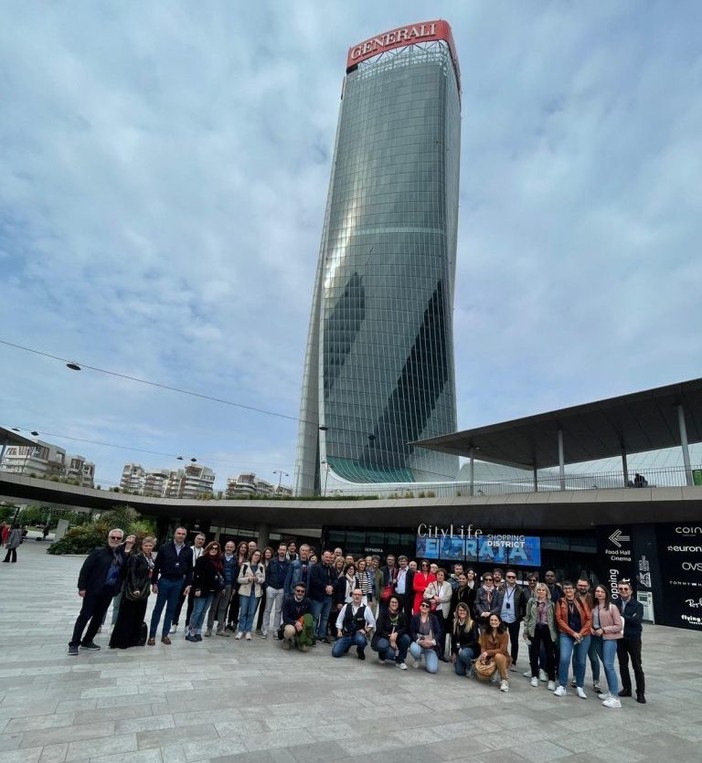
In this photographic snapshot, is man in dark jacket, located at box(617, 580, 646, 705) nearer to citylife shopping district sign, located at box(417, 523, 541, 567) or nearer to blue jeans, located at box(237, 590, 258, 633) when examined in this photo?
blue jeans, located at box(237, 590, 258, 633)

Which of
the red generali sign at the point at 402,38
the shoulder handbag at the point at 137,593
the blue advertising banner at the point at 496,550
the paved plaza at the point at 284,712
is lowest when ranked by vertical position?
the paved plaza at the point at 284,712

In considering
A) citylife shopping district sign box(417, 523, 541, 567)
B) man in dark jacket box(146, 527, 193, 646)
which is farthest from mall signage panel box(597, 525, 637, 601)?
man in dark jacket box(146, 527, 193, 646)

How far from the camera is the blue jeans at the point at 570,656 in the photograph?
24.0 feet

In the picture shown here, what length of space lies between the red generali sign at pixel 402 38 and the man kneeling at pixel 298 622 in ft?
354

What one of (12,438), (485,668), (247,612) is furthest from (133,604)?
(12,438)

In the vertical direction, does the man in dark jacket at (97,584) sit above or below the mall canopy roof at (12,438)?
below

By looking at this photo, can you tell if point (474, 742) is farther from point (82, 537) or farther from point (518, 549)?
point (82, 537)

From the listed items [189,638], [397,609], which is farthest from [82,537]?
[397,609]

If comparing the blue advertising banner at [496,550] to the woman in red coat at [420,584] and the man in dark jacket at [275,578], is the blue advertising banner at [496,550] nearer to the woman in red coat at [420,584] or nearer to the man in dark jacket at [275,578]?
the woman in red coat at [420,584]

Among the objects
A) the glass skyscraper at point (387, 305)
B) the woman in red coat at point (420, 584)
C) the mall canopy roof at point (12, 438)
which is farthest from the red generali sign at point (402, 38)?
the woman in red coat at point (420, 584)

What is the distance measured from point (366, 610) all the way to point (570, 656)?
343 cm

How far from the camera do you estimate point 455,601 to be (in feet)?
30.2

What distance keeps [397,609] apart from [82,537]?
28.3 meters

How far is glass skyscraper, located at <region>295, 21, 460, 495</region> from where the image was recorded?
69.4 meters
